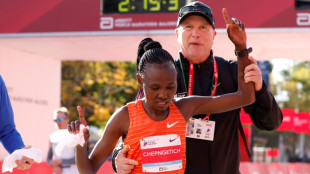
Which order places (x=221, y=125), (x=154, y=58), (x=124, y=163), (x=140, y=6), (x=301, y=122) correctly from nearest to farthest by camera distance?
(x=124, y=163) → (x=154, y=58) → (x=221, y=125) → (x=140, y=6) → (x=301, y=122)

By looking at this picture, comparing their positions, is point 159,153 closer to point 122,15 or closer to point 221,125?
point 221,125

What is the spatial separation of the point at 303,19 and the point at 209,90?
519cm

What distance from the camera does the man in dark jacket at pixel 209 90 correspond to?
331cm

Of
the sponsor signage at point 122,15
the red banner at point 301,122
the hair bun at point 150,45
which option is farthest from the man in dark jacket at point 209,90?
the red banner at point 301,122

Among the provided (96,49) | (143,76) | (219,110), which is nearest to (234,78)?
(219,110)

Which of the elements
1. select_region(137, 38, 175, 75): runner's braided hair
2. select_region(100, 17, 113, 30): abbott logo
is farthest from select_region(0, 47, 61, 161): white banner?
select_region(137, 38, 175, 75): runner's braided hair

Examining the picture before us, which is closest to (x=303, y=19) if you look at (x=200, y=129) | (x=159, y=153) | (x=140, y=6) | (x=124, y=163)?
(x=140, y=6)

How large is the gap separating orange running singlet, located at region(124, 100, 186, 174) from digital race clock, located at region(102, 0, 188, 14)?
19.3 feet

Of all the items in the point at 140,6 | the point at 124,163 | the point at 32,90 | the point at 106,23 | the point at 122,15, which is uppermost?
the point at 140,6

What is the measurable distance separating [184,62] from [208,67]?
0.50 ft

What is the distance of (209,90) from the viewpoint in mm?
3410

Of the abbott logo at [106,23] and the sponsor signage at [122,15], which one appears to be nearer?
the sponsor signage at [122,15]

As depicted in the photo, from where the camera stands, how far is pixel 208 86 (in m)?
3.43

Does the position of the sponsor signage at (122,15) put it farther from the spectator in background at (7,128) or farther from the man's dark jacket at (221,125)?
the spectator in background at (7,128)
